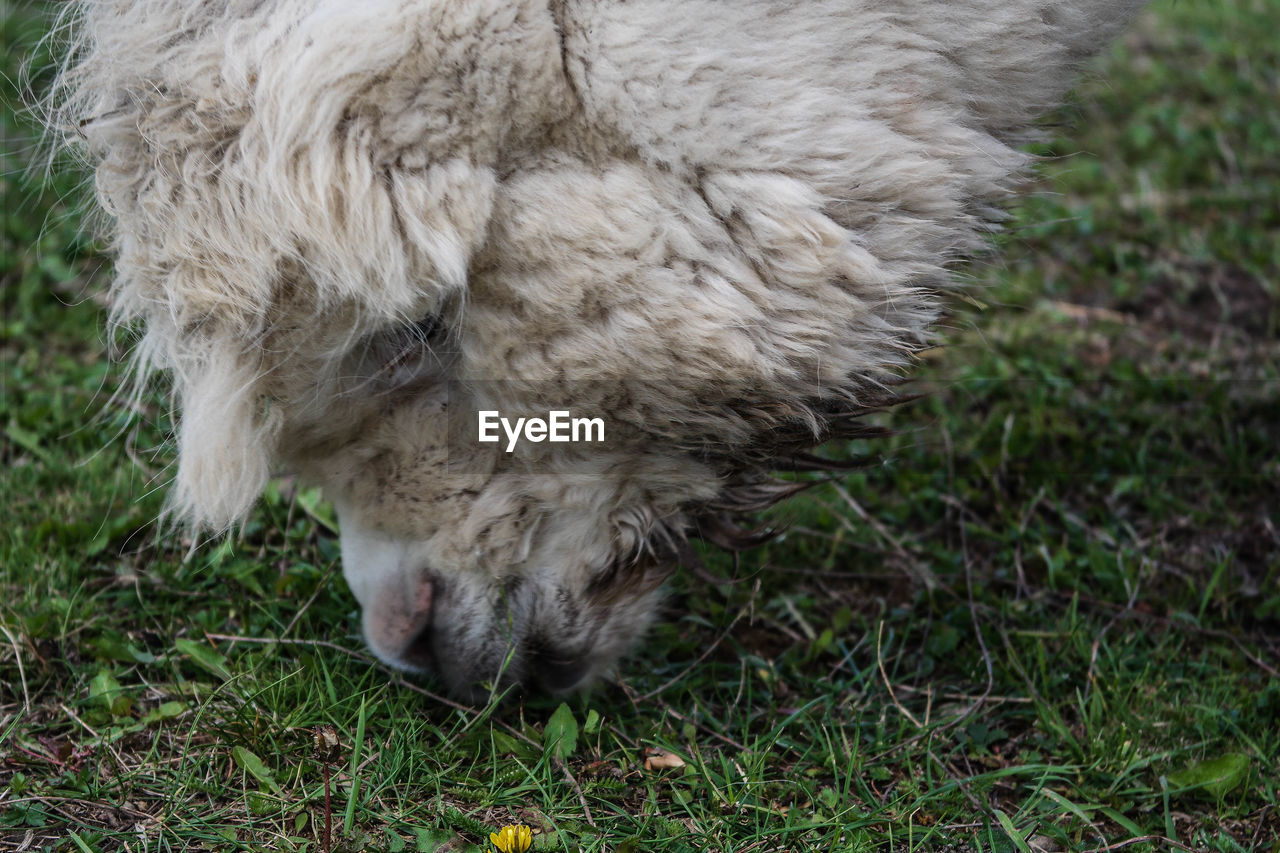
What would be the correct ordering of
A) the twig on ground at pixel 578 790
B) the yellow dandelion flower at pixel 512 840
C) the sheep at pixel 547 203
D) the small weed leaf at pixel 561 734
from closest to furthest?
1. the sheep at pixel 547 203
2. the yellow dandelion flower at pixel 512 840
3. the twig on ground at pixel 578 790
4. the small weed leaf at pixel 561 734

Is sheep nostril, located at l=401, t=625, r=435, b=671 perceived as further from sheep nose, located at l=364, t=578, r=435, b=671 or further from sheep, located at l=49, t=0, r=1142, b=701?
sheep, located at l=49, t=0, r=1142, b=701

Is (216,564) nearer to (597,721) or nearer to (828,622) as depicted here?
(597,721)

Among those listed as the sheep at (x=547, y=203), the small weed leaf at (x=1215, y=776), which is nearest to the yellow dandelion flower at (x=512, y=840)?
the sheep at (x=547, y=203)

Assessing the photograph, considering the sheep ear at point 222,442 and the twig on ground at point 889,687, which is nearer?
the sheep ear at point 222,442

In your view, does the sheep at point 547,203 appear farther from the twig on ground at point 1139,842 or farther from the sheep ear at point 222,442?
the twig on ground at point 1139,842

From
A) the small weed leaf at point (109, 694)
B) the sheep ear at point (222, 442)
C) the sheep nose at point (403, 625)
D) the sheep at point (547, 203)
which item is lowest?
the small weed leaf at point (109, 694)

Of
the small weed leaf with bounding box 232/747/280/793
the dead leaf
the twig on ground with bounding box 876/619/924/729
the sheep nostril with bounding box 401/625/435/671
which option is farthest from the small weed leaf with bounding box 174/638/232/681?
the twig on ground with bounding box 876/619/924/729

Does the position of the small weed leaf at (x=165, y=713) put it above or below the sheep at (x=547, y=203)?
below

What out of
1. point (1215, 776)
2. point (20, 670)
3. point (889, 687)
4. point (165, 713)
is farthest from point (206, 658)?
point (1215, 776)
